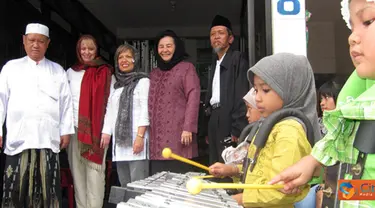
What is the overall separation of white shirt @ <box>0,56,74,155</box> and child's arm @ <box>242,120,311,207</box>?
1.83m

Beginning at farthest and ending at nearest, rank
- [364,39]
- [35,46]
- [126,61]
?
[126,61] < [35,46] < [364,39]

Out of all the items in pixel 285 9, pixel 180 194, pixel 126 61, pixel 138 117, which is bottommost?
pixel 180 194

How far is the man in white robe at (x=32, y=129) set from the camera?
114 inches

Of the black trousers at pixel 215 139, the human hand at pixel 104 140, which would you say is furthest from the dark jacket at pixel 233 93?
the human hand at pixel 104 140

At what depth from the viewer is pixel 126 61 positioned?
10.6 feet

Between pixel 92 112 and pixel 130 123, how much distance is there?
15.4 inches

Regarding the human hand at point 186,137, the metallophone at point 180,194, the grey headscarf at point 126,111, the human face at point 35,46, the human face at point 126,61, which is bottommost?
the metallophone at point 180,194

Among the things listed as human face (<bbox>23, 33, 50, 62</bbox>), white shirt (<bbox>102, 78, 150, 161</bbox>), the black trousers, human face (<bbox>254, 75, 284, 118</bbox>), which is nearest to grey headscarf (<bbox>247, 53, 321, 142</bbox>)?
human face (<bbox>254, 75, 284, 118</bbox>)

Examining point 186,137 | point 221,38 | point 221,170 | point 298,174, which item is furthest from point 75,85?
point 298,174

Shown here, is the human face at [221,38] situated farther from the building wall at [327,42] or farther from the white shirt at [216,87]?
the building wall at [327,42]

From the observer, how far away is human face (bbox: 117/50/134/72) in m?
3.23

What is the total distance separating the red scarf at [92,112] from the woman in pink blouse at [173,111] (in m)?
0.45

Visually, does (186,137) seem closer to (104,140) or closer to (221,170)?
(104,140)

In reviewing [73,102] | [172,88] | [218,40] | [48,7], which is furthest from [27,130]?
[48,7]
